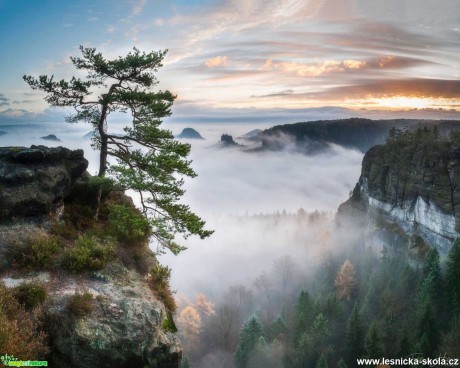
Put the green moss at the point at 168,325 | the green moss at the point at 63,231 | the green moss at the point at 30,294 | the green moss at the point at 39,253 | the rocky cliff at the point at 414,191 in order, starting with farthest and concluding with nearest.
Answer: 1. the rocky cliff at the point at 414,191
2. the green moss at the point at 63,231
3. the green moss at the point at 168,325
4. the green moss at the point at 39,253
5. the green moss at the point at 30,294

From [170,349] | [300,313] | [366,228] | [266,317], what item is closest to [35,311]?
[170,349]

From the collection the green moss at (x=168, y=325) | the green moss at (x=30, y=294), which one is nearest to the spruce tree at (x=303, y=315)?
the green moss at (x=168, y=325)

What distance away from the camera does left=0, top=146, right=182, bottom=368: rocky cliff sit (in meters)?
11.6

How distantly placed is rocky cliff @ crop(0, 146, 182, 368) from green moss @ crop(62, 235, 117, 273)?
46 mm

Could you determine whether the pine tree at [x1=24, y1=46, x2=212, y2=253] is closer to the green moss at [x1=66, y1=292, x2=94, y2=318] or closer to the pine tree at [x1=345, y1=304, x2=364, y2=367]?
the green moss at [x1=66, y1=292, x2=94, y2=318]

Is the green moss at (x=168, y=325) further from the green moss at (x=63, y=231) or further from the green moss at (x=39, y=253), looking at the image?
the green moss at (x=63, y=231)

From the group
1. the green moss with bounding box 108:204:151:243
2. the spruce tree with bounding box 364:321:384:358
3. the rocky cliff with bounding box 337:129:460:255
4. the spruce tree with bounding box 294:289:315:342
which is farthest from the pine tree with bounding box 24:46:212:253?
the rocky cliff with bounding box 337:129:460:255

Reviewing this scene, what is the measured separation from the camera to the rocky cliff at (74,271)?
11.6 meters

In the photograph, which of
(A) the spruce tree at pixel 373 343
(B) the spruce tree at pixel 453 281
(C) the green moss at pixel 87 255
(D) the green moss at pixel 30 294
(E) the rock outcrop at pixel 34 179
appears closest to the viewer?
(D) the green moss at pixel 30 294

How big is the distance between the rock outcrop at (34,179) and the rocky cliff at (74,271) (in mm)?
44

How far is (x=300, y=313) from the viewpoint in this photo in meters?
61.0

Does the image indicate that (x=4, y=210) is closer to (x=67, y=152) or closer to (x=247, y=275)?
(x=67, y=152)

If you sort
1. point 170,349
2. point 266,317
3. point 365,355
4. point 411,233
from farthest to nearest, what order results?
point 266,317, point 411,233, point 365,355, point 170,349

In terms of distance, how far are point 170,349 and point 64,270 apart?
18.9 feet
